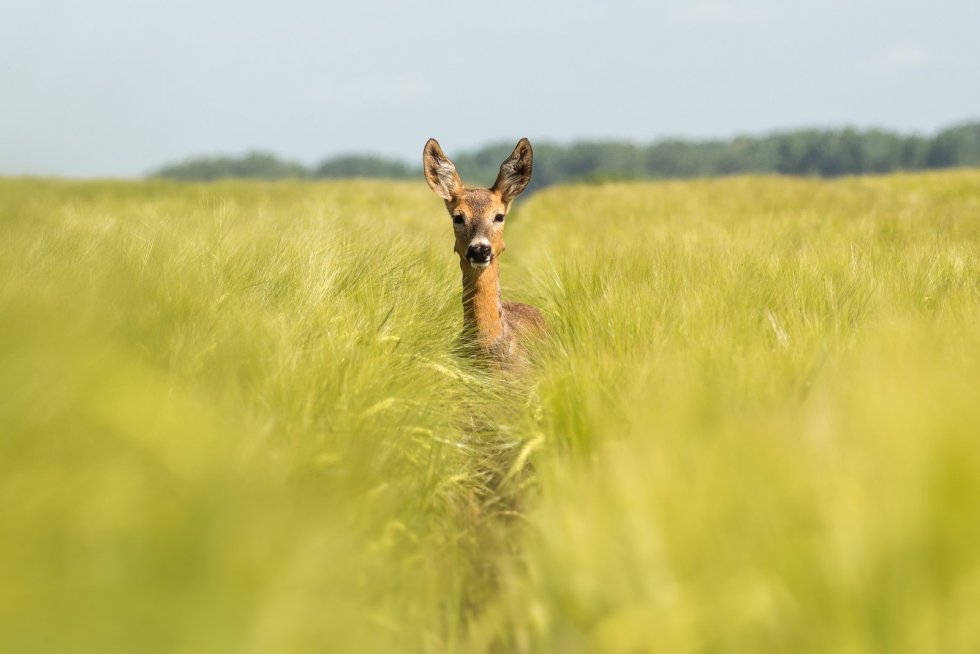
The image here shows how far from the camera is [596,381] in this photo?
265cm

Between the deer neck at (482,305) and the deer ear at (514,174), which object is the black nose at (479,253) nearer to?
the deer neck at (482,305)

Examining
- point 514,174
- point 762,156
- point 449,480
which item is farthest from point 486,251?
point 762,156

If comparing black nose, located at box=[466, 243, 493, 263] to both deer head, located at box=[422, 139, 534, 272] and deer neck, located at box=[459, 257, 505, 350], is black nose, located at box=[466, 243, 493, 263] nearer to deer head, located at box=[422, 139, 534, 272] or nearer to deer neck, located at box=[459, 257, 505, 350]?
deer head, located at box=[422, 139, 534, 272]

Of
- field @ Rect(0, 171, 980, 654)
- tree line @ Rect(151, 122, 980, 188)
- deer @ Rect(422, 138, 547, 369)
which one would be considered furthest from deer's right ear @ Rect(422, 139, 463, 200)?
tree line @ Rect(151, 122, 980, 188)

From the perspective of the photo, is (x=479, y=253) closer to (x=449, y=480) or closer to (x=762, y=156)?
(x=449, y=480)

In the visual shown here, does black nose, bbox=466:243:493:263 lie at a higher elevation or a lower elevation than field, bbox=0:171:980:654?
higher

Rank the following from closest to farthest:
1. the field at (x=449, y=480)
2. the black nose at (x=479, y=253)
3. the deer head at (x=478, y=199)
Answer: the field at (x=449, y=480)
the black nose at (x=479, y=253)
the deer head at (x=478, y=199)

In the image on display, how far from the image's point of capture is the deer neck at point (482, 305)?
15.1 feet

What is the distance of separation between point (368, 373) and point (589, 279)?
1744 mm

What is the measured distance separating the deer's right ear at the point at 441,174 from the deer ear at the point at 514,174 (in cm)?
23

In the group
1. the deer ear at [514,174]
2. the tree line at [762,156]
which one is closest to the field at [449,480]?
the deer ear at [514,174]

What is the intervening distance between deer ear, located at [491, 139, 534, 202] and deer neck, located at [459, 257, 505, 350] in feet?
1.95

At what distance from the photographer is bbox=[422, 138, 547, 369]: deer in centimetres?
452

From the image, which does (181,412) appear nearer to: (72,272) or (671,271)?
(72,272)
